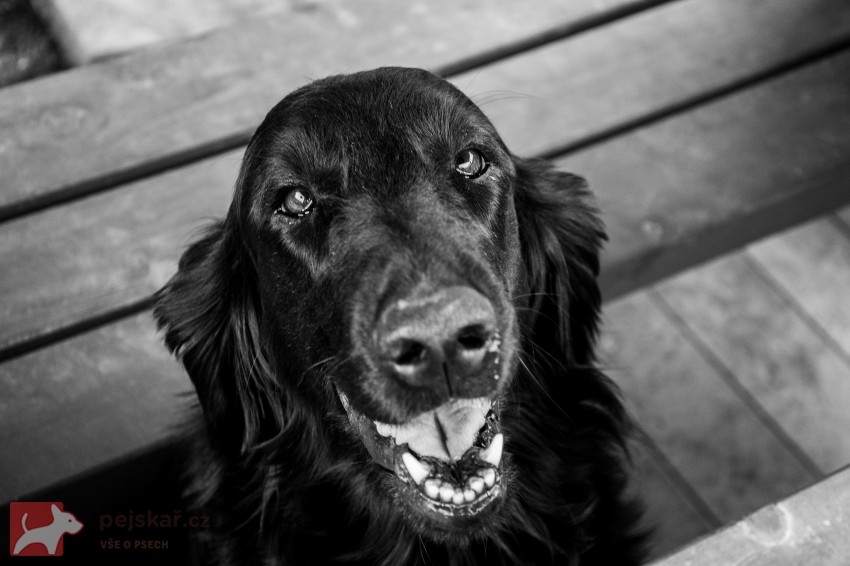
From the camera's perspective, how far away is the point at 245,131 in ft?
7.98

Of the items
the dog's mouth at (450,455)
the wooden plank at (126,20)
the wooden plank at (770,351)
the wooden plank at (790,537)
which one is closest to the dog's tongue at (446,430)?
the dog's mouth at (450,455)

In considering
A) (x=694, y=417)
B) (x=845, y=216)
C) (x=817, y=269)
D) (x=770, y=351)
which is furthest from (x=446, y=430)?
(x=845, y=216)

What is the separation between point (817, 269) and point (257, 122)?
7.08ft

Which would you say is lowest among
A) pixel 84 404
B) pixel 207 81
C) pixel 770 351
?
pixel 770 351

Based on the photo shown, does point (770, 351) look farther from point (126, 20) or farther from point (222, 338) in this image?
point (126, 20)

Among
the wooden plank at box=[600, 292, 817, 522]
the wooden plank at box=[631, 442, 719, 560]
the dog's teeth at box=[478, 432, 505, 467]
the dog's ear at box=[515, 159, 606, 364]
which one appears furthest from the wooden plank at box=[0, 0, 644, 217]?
the wooden plank at box=[631, 442, 719, 560]

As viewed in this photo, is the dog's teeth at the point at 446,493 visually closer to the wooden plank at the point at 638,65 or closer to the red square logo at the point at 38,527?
the red square logo at the point at 38,527

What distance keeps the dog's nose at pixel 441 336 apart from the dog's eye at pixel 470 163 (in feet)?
1.38

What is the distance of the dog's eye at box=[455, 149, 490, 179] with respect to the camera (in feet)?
5.89

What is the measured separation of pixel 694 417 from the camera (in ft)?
9.88

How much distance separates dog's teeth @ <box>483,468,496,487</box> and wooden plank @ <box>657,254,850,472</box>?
1744 mm

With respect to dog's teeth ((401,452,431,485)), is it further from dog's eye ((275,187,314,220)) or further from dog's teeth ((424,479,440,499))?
dog's eye ((275,187,314,220))

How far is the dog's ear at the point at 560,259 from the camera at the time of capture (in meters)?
2.04

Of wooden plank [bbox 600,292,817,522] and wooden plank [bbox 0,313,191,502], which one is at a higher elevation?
wooden plank [bbox 0,313,191,502]
